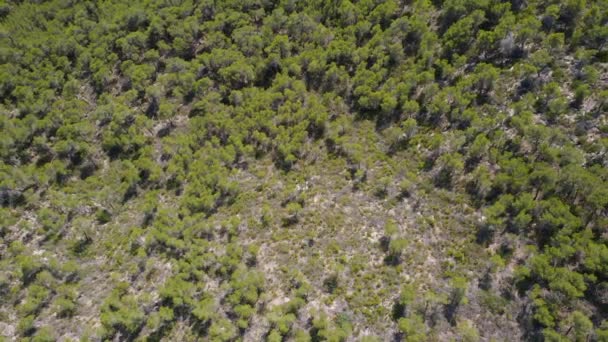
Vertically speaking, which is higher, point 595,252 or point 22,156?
point 595,252

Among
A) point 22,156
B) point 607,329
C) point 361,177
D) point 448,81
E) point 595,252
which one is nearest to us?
point 607,329

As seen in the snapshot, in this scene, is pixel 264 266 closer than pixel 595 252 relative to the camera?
No

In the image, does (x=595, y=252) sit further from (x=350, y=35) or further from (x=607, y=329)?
(x=350, y=35)

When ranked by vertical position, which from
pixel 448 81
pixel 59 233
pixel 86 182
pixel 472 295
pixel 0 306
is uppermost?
pixel 448 81

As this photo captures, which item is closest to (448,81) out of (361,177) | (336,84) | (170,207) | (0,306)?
(336,84)

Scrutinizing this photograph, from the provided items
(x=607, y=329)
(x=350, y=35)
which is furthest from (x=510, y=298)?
(x=350, y=35)

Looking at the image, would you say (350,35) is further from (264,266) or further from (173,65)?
(264,266)

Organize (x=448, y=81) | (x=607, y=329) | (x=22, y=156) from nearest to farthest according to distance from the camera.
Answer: (x=607, y=329) < (x=448, y=81) < (x=22, y=156)
